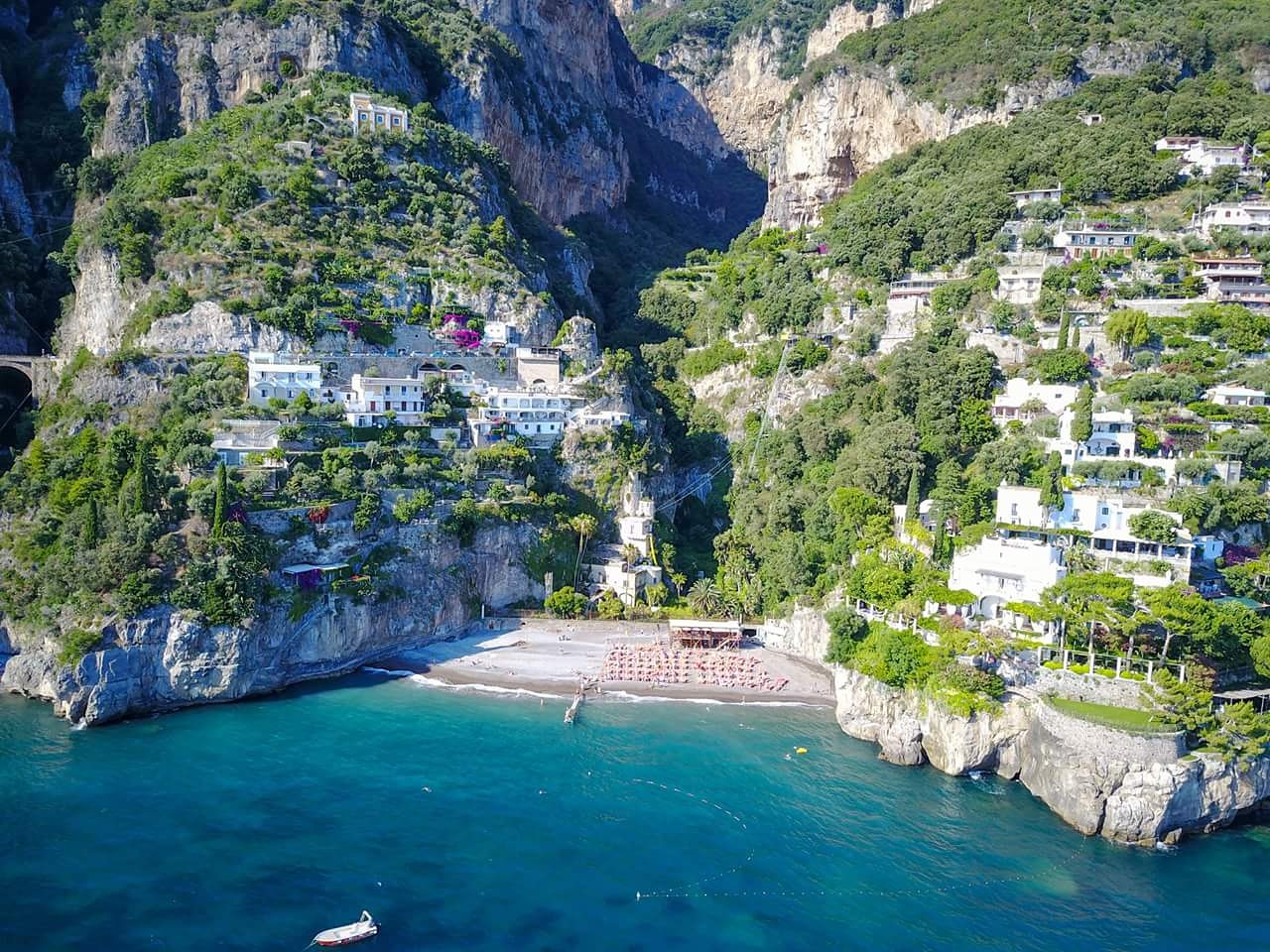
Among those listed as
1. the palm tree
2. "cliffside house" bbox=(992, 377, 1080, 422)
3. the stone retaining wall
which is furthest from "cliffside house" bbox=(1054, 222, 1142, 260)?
the stone retaining wall

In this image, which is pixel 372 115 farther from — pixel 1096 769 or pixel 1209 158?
pixel 1096 769

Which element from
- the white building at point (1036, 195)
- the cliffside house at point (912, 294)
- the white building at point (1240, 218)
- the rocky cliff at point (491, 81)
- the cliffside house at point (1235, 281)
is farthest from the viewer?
the rocky cliff at point (491, 81)

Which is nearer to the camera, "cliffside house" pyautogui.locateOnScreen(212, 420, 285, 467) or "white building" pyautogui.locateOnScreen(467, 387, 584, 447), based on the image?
"cliffside house" pyautogui.locateOnScreen(212, 420, 285, 467)

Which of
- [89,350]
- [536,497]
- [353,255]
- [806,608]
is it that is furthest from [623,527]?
[89,350]

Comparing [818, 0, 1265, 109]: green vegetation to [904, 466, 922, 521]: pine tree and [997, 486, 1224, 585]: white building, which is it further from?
[997, 486, 1224, 585]: white building

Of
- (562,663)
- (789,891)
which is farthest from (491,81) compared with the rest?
(789,891)

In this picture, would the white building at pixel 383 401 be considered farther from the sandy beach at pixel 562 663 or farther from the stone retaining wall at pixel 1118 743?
the stone retaining wall at pixel 1118 743

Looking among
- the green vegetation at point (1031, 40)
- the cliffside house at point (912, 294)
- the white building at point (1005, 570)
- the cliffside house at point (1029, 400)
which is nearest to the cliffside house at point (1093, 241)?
the cliffside house at point (912, 294)
